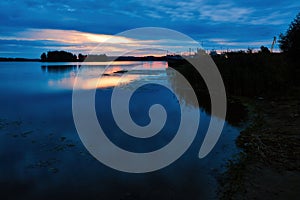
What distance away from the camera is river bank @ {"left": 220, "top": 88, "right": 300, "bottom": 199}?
180 inches

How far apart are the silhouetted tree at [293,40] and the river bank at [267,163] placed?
1144 centimetres

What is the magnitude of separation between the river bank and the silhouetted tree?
1144 cm

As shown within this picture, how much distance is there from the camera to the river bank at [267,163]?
4.58m

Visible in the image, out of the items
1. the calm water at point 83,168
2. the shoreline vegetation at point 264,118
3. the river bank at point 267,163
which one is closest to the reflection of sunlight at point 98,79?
the shoreline vegetation at point 264,118

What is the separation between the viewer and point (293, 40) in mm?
19031

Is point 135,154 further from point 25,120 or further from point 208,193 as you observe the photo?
point 25,120

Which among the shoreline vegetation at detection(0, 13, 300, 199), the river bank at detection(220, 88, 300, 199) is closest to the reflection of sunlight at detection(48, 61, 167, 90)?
the shoreline vegetation at detection(0, 13, 300, 199)

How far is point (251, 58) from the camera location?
17719 mm

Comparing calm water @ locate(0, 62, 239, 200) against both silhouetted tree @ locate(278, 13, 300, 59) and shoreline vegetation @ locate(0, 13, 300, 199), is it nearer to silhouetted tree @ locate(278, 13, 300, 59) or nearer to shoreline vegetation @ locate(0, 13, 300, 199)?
shoreline vegetation @ locate(0, 13, 300, 199)

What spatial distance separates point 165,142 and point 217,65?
1372cm

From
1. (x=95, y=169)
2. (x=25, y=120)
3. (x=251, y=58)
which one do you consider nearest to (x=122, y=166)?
(x=95, y=169)

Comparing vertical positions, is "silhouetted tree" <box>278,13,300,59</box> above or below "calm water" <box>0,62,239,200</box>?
above

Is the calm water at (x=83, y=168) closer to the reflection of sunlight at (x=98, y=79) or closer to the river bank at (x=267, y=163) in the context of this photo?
the river bank at (x=267, y=163)

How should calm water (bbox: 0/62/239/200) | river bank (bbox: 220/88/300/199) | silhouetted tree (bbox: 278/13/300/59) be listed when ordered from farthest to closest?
silhouetted tree (bbox: 278/13/300/59) → calm water (bbox: 0/62/239/200) → river bank (bbox: 220/88/300/199)
